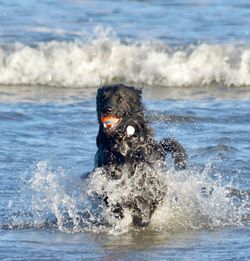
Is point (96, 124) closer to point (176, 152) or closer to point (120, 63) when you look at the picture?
point (176, 152)

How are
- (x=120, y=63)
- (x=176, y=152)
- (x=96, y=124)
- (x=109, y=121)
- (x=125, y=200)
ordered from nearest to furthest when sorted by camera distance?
(x=109, y=121) < (x=125, y=200) < (x=176, y=152) < (x=96, y=124) < (x=120, y=63)

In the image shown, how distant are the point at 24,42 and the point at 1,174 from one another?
706 cm

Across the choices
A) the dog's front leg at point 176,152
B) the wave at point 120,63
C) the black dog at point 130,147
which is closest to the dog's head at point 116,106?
the black dog at point 130,147

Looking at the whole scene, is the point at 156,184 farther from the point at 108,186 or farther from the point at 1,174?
the point at 1,174

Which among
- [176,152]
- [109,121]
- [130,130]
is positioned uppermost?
[109,121]

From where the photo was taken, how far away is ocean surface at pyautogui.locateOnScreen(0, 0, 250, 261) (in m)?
7.39

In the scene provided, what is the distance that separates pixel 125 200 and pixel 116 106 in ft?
2.14

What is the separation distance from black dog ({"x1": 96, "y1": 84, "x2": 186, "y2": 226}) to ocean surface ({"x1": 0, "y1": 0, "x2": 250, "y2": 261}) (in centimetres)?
10

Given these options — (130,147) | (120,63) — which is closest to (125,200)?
(130,147)

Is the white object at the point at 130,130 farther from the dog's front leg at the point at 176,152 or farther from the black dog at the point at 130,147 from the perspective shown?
the dog's front leg at the point at 176,152

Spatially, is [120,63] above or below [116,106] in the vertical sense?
below

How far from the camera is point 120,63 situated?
47.8 ft

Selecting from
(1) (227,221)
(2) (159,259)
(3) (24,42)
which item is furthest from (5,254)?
(3) (24,42)

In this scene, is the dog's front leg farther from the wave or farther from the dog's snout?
the wave
